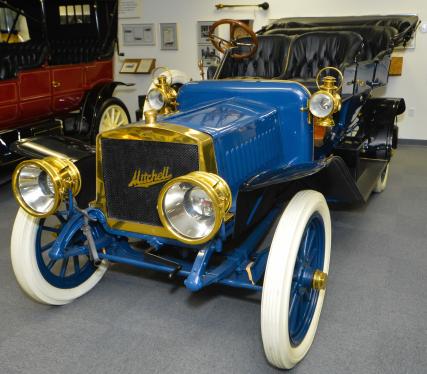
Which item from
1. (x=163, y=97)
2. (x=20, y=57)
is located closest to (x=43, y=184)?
(x=163, y=97)

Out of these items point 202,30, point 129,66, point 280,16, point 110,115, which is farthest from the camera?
point 129,66

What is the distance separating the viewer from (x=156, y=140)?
1883 millimetres

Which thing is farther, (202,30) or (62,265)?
(202,30)

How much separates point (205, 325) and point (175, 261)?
37 cm

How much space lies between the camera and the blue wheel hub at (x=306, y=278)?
1.90 m

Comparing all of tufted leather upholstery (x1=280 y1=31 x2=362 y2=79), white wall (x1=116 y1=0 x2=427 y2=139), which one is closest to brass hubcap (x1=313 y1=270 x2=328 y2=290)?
tufted leather upholstery (x1=280 y1=31 x2=362 y2=79)

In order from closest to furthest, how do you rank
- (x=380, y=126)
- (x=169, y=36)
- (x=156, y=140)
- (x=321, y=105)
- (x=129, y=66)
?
(x=156, y=140)
(x=321, y=105)
(x=380, y=126)
(x=169, y=36)
(x=129, y=66)

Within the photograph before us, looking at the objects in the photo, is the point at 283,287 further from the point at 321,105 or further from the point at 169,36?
the point at 169,36

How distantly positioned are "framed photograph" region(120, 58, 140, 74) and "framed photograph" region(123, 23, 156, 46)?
266mm

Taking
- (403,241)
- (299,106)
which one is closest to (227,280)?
(299,106)

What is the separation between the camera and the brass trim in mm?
1834

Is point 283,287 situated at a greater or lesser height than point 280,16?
lesser

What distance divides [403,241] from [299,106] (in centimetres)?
129

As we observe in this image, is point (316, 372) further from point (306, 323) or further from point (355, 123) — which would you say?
point (355, 123)
